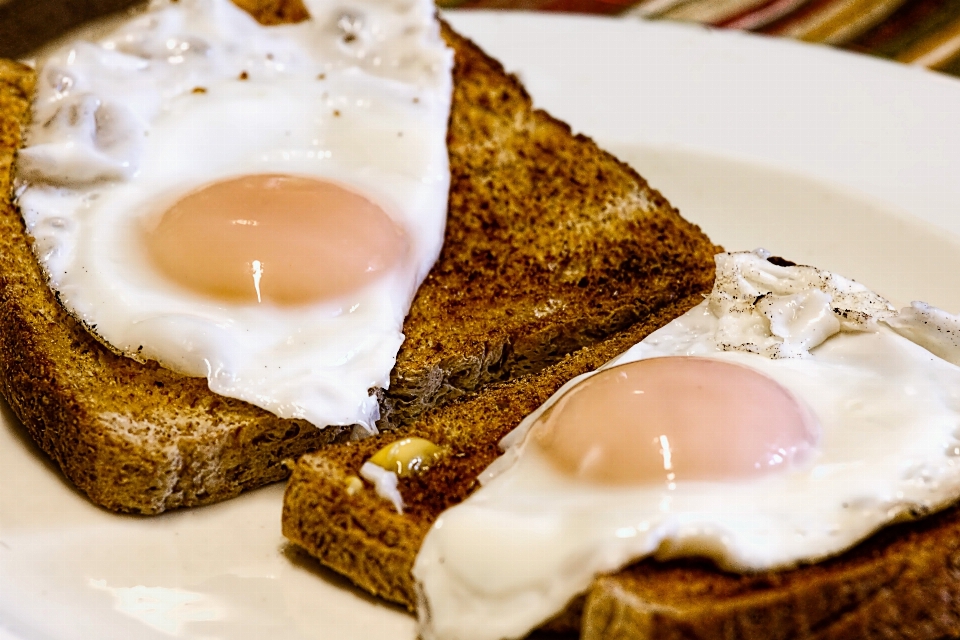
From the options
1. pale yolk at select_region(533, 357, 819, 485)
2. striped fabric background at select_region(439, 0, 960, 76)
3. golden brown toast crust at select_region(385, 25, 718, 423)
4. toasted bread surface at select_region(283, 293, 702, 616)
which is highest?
striped fabric background at select_region(439, 0, 960, 76)

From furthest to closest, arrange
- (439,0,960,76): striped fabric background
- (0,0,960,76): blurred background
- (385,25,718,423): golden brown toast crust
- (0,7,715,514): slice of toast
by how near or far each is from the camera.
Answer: (439,0,960,76): striped fabric background
(0,0,960,76): blurred background
(385,25,718,423): golden brown toast crust
(0,7,715,514): slice of toast

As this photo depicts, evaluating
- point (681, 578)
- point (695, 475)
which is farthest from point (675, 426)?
point (681, 578)

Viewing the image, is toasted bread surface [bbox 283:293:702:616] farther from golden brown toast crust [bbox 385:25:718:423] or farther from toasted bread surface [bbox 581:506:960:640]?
toasted bread surface [bbox 581:506:960:640]

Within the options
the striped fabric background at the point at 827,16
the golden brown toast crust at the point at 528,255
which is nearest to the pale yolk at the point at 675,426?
the golden brown toast crust at the point at 528,255

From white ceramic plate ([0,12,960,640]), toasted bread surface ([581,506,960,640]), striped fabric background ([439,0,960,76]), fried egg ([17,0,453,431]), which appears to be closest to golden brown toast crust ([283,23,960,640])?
toasted bread surface ([581,506,960,640])

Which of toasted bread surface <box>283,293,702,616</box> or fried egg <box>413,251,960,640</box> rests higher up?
fried egg <box>413,251,960,640</box>

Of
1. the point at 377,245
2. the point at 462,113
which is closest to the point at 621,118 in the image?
the point at 462,113

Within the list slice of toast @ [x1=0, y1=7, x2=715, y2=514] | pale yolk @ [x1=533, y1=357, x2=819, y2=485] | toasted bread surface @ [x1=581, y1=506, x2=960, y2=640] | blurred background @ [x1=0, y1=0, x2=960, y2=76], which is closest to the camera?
toasted bread surface @ [x1=581, y1=506, x2=960, y2=640]

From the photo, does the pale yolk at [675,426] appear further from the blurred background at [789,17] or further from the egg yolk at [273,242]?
the blurred background at [789,17]
